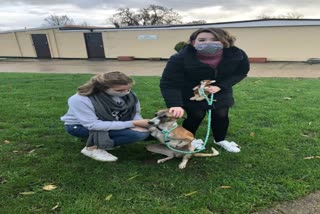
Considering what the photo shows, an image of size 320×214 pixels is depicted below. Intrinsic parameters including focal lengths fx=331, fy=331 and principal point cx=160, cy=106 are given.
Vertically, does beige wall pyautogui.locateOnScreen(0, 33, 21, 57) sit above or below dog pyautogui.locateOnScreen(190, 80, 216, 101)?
below

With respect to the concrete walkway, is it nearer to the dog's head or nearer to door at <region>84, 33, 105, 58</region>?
door at <region>84, 33, 105, 58</region>

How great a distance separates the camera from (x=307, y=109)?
5066 millimetres

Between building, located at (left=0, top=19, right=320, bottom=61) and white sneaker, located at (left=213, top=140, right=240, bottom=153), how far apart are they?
52.2 ft

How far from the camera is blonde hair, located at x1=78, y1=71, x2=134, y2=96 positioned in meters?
2.95

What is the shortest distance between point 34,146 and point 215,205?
7.01 ft

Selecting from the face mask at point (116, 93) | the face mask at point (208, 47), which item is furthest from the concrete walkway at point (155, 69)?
the face mask at point (116, 93)

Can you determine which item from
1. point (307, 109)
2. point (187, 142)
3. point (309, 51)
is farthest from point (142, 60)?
point (187, 142)

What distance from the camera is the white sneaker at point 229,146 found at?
3.36 metres

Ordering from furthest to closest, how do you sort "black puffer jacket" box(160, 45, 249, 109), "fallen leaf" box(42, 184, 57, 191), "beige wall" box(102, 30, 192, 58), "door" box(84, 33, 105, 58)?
"door" box(84, 33, 105, 58) < "beige wall" box(102, 30, 192, 58) < "black puffer jacket" box(160, 45, 249, 109) < "fallen leaf" box(42, 184, 57, 191)

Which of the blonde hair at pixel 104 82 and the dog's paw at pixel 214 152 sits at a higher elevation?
the blonde hair at pixel 104 82

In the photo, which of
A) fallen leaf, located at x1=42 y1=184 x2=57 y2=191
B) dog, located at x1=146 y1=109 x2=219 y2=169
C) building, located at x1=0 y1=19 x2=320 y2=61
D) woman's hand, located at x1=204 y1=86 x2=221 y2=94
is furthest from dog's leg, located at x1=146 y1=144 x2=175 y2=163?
building, located at x1=0 y1=19 x2=320 y2=61

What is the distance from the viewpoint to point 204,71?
123 inches

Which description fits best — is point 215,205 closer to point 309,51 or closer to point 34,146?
point 34,146

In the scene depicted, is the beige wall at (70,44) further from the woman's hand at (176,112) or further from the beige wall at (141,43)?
the woman's hand at (176,112)
